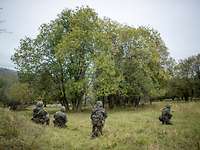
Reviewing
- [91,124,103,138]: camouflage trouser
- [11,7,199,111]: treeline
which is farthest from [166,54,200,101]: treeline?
[91,124,103,138]: camouflage trouser

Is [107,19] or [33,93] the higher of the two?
[107,19]

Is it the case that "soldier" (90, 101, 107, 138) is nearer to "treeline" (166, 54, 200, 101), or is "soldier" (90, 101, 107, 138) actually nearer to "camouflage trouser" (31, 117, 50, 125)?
"camouflage trouser" (31, 117, 50, 125)

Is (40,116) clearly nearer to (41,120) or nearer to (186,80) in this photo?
(41,120)

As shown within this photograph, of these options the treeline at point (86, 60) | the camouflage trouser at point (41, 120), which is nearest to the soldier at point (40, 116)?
the camouflage trouser at point (41, 120)

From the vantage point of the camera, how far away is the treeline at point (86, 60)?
5566cm

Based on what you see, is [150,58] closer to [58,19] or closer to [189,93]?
[58,19]

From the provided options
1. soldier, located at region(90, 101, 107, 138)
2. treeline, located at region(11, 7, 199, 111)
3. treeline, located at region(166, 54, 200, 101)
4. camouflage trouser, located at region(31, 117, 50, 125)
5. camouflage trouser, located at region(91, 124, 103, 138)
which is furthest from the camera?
treeline, located at region(166, 54, 200, 101)

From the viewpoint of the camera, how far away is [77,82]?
54344 mm

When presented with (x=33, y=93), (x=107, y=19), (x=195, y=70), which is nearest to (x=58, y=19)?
(x=107, y=19)

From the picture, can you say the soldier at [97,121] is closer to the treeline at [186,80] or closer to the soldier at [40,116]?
the soldier at [40,116]

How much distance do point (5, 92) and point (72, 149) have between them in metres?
88.9

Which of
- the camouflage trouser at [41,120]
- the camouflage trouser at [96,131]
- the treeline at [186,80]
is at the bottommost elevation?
the camouflage trouser at [96,131]

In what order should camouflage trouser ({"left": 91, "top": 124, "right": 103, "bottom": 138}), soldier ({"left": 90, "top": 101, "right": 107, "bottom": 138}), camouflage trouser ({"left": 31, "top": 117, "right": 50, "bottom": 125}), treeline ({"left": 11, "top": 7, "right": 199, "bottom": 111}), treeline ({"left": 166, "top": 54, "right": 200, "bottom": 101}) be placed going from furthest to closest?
treeline ({"left": 166, "top": 54, "right": 200, "bottom": 101}), treeline ({"left": 11, "top": 7, "right": 199, "bottom": 111}), camouflage trouser ({"left": 31, "top": 117, "right": 50, "bottom": 125}), soldier ({"left": 90, "top": 101, "right": 107, "bottom": 138}), camouflage trouser ({"left": 91, "top": 124, "right": 103, "bottom": 138})

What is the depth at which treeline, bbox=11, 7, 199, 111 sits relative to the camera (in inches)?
2191
